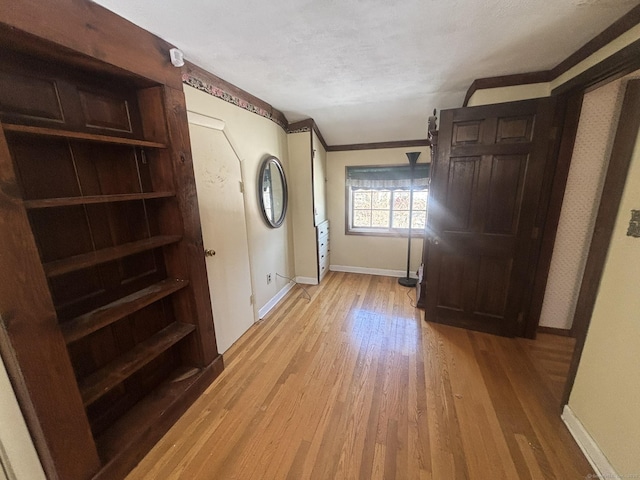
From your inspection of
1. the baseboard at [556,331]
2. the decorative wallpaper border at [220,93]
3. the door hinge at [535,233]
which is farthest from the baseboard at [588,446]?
the decorative wallpaper border at [220,93]

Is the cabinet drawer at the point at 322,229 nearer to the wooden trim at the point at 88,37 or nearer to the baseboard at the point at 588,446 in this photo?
the wooden trim at the point at 88,37

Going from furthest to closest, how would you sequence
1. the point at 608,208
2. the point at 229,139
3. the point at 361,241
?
the point at 361,241
the point at 229,139
the point at 608,208

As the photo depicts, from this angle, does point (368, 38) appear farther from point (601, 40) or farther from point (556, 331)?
point (556, 331)

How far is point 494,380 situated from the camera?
1760 mm

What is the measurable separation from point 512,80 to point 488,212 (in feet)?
3.50

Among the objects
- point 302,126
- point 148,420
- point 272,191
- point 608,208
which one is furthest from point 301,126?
point 148,420

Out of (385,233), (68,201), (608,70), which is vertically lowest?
(385,233)

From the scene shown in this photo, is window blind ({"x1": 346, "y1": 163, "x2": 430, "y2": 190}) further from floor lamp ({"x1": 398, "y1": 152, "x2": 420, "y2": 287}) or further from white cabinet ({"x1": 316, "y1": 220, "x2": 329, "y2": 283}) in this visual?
white cabinet ({"x1": 316, "y1": 220, "x2": 329, "y2": 283})

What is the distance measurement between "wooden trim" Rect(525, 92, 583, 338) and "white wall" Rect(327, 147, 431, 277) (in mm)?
1608

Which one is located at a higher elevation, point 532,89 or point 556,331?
point 532,89

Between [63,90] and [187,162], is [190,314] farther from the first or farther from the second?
[63,90]

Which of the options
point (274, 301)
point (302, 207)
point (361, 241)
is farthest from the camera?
point (361, 241)

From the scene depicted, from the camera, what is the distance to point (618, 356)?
3.77ft

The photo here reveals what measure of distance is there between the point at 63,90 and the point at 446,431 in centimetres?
264
